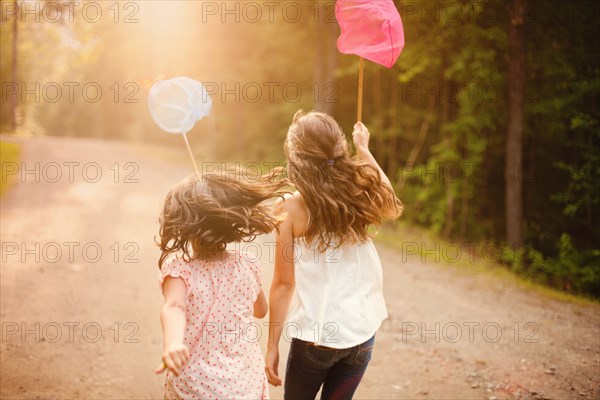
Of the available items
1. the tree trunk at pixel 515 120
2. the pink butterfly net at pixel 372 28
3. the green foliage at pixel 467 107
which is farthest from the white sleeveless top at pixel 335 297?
the tree trunk at pixel 515 120

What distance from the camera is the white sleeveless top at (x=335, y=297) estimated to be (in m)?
2.37

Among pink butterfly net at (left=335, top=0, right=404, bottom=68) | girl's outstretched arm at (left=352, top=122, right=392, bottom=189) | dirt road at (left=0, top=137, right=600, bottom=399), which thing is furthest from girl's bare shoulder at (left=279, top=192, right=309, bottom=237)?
dirt road at (left=0, top=137, right=600, bottom=399)

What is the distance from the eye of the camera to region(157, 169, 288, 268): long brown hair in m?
2.18

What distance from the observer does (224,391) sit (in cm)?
207

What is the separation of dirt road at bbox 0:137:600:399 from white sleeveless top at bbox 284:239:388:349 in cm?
235

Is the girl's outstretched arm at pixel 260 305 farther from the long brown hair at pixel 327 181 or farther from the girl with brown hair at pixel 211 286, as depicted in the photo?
the long brown hair at pixel 327 181

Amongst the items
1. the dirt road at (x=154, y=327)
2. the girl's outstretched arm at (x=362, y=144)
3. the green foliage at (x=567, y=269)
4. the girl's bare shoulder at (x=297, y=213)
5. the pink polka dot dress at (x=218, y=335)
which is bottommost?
the green foliage at (x=567, y=269)

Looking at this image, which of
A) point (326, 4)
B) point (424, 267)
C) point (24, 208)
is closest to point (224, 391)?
point (424, 267)

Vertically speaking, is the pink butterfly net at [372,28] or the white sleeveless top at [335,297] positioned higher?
the pink butterfly net at [372,28]

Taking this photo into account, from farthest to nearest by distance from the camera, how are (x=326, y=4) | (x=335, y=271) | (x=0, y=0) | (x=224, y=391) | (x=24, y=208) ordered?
(x=326, y=4), (x=24, y=208), (x=0, y=0), (x=335, y=271), (x=224, y=391)

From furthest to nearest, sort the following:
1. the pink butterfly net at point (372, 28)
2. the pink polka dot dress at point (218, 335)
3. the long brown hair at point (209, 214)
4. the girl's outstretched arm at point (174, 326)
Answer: the pink butterfly net at point (372, 28) → the long brown hair at point (209, 214) → the pink polka dot dress at point (218, 335) → the girl's outstretched arm at point (174, 326)

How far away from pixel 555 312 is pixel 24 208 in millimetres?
10260

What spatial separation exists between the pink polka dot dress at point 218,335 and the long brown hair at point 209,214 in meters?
0.09

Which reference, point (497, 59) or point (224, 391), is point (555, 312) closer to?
point (224, 391)
